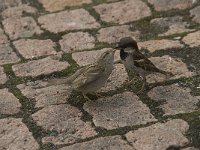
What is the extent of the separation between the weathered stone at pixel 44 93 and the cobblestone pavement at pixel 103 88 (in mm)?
10

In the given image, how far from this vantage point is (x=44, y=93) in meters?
6.11

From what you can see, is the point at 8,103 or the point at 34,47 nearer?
the point at 8,103

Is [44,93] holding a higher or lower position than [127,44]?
lower

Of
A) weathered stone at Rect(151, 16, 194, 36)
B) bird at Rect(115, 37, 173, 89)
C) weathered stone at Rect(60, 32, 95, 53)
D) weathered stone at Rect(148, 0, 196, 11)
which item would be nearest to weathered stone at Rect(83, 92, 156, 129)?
bird at Rect(115, 37, 173, 89)

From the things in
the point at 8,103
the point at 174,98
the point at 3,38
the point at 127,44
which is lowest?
the point at 174,98

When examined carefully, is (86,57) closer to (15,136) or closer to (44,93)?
(44,93)

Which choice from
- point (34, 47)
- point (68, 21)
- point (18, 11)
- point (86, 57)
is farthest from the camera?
point (18, 11)

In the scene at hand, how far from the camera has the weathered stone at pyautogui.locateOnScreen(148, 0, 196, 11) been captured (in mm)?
7805

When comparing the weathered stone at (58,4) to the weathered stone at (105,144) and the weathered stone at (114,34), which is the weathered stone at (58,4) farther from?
the weathered stone at (105,144)

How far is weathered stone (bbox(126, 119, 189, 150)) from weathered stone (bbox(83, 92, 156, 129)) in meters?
0.17

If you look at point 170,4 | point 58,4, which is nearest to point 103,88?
point 170,4

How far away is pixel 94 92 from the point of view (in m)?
6.06

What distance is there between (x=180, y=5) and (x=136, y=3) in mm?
606

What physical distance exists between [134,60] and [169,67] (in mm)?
578
